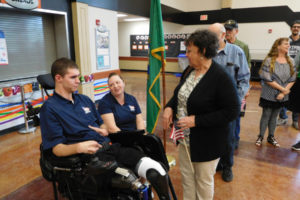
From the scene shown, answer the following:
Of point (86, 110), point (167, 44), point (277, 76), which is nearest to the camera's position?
point (86, 110)

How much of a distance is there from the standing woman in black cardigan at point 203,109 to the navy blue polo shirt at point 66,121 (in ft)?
1.89

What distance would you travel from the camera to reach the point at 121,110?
1896 millimetres

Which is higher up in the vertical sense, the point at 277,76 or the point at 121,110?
the point at 277,76

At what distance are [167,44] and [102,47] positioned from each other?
19.1 feet

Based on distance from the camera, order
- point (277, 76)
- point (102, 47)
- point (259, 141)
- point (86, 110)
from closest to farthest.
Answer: point (86, 110) < point (277, 76) < point (259, 141) < point (102, 47)

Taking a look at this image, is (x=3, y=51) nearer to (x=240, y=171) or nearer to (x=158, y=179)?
(x=158, y=179)

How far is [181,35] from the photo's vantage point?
9.99 meters

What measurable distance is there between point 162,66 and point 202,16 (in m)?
7.97

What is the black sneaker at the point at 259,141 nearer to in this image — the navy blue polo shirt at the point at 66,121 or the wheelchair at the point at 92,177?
the wheelchair at the point at 92,177

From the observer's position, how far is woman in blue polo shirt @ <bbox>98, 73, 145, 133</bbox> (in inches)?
72.4

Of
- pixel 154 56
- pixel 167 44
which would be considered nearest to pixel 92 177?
pixel 154 56

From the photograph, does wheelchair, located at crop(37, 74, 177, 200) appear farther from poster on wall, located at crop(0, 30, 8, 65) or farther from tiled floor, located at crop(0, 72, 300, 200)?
poster on wall, located at crop(0, 30, 8, 65)

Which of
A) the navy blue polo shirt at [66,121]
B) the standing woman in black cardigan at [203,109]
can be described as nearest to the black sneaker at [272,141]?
the standing woman in black cardigan at [203,109]

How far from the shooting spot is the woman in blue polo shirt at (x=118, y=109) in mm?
1839
